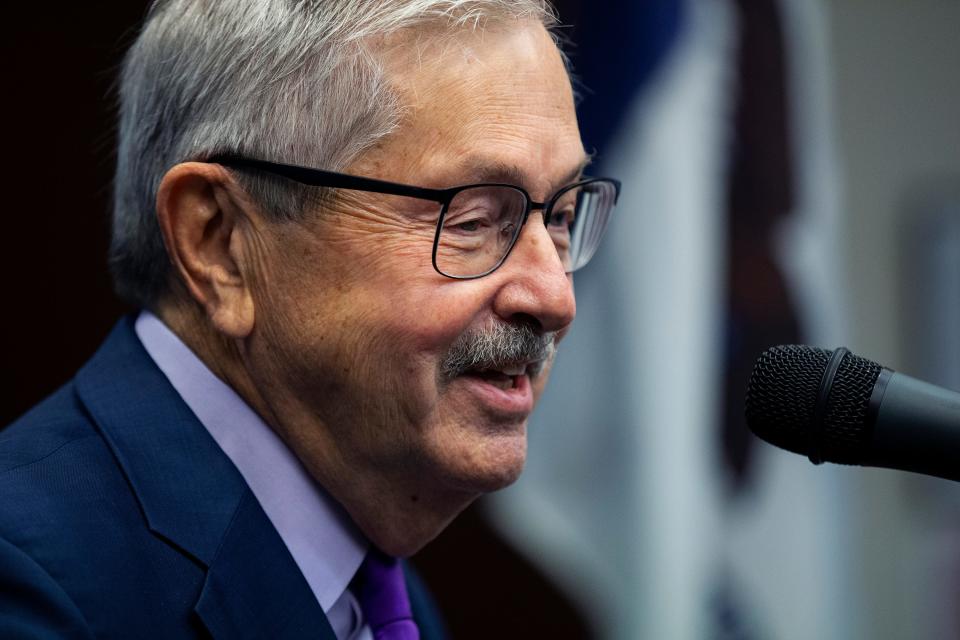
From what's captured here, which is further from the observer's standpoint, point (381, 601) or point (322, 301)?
point (381, 601)

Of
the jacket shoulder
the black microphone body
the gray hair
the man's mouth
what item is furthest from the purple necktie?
the black microphone body

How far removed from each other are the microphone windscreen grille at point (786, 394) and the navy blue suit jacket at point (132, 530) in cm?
80

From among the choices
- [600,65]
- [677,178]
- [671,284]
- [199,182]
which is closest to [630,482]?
[671,284]

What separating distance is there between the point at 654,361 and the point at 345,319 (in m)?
2.36

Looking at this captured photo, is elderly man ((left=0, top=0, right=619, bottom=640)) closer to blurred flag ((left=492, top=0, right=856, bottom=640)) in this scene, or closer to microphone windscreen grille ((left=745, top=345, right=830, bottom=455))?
microphone windscreen grille ((left=745, top=345, right=830, bottom=455))

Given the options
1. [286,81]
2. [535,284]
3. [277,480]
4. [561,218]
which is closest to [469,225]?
[535,284]

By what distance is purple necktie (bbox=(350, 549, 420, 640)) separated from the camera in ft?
6.42

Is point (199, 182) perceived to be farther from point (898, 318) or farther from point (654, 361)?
point (898, 318)

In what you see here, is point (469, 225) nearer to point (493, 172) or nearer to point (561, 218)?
point (493, 172)

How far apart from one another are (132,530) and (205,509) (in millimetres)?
125

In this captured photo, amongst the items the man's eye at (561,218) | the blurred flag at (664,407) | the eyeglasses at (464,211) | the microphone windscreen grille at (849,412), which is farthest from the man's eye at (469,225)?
the blurred flag at (664,407)

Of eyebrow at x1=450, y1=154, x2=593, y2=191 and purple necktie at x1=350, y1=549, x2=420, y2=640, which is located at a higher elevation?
eyebrow at x1=450, y1=154, x2=593, y2=191

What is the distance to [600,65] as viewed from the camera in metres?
3.97

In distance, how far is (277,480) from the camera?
6.07 feet
